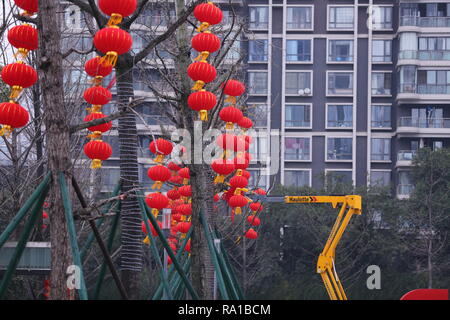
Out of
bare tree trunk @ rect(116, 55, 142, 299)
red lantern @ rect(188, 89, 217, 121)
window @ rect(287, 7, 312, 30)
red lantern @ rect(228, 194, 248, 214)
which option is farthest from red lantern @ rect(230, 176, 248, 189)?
window @ rect(287, 7, 312, 30)

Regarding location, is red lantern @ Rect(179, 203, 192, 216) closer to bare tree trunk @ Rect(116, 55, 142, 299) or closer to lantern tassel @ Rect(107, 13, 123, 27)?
bare tree trunk @ Rect(116, 55, 142, 299)

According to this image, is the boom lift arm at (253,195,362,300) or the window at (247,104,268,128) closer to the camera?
the boom lift arm at (253,195,362,300)

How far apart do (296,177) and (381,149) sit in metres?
5.64

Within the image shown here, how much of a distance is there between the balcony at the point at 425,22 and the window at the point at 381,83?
135 inches

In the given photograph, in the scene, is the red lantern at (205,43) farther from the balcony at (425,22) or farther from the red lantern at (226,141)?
the balcony at (425,22)

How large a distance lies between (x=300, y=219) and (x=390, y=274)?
5.27m

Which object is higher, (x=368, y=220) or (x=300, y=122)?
(x=300, y=122)

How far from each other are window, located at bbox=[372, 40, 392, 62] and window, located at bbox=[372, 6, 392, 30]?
3.25ft

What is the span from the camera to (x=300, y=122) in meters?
50.5

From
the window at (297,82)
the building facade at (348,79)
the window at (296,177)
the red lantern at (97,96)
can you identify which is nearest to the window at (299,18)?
the building facade at (348,79)

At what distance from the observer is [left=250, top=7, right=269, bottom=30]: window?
51.1 meters

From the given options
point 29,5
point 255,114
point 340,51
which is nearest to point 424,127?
point 340,51
